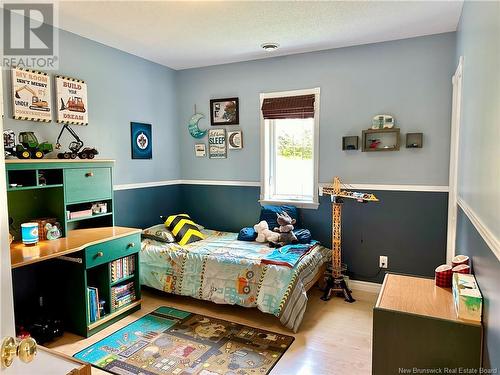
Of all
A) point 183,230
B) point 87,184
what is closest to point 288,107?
point 183,230

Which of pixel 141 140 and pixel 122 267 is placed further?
pixel 141 140

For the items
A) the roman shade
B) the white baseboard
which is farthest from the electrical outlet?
the roman shade

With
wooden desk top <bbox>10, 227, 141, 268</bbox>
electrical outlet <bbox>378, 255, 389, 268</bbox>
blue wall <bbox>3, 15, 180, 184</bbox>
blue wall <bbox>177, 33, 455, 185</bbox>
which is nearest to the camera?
wooden desk top <bbox>10, 227, 141, 268</bbox>

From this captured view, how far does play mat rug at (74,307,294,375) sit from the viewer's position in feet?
7.75

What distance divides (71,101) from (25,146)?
2.22ft

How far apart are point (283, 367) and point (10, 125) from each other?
273 cm

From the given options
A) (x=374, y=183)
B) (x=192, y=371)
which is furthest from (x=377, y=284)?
(x=192, y=371)

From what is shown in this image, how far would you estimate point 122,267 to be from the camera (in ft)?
10.2

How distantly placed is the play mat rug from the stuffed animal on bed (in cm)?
98

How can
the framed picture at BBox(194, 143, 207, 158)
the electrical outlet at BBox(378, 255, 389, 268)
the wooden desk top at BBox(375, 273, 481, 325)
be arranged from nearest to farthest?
the wooden desk top at BBox(375, 273, 481, 325) < the electrical outlet at BBox(378, 255, 389, 268) < the framed picture at BBox(194, 143, 207, 158)

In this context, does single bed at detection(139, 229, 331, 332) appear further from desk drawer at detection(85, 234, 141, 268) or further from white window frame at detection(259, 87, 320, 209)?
white window frame at detection(259, 87, 320, 209)

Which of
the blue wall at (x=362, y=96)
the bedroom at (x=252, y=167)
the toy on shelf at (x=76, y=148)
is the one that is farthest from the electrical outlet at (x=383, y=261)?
the toy on shelf at (x=76, y=148)

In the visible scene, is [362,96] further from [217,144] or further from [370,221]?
[217,144]

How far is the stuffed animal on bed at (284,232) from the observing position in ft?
11.8
